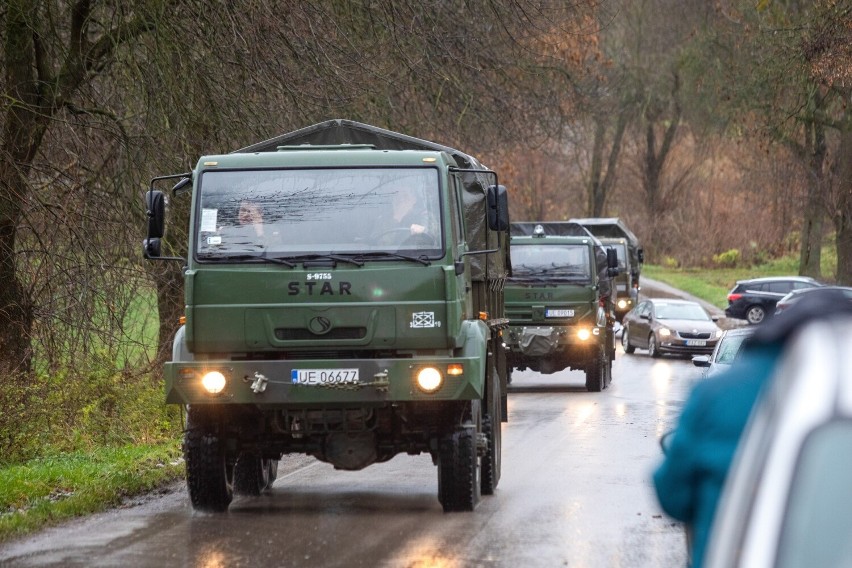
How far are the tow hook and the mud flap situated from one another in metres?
13.6

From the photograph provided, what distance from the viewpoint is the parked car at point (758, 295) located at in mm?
45250

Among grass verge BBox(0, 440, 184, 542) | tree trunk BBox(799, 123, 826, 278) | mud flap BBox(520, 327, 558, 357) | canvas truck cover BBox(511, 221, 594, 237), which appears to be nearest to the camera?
grass verge BBox(0, 440, 184, 542)

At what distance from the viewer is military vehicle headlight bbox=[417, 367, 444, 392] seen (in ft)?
33.0

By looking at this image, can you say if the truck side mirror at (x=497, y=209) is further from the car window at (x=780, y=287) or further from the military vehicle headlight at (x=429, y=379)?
the car window at (x=780, y=287)

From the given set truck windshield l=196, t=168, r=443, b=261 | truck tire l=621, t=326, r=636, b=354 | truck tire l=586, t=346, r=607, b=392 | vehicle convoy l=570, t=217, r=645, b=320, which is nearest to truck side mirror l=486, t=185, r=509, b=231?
truck windshield l=196, t=168, r=443, b=261

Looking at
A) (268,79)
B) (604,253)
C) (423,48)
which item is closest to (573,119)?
(604,253)

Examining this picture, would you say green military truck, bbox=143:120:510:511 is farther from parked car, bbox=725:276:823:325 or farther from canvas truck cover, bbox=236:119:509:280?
parked car, bbox=725:276:823:325

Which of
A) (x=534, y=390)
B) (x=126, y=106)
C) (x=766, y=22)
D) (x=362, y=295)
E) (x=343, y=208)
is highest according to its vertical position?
(x=766, y=22)

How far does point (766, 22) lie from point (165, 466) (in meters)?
22.7

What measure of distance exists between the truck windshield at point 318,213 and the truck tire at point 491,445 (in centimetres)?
175

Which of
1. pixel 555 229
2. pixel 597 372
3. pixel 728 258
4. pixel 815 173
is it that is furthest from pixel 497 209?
pixel 728 258

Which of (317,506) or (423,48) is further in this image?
(423,48)

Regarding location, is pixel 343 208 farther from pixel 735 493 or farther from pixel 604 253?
pixel 604 253

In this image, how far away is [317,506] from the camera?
438 inches
